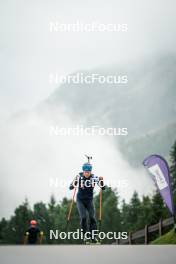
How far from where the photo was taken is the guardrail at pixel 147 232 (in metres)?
6.79

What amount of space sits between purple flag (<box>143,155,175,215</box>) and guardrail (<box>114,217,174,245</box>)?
18 centimetres

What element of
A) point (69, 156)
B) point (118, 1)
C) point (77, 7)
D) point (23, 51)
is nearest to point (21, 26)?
point (23, 51)

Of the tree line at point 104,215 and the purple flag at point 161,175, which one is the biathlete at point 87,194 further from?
the purple flag at point 161,175

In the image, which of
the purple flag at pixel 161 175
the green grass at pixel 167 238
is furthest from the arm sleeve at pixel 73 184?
the green grass at pixel 167 238

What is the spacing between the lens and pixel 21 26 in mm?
7395

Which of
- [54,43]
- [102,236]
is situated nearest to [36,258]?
[102,236]

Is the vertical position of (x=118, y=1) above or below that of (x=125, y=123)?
above

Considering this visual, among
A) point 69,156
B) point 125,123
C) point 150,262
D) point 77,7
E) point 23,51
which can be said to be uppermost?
point 77,7

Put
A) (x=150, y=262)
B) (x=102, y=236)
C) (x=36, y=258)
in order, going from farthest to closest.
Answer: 1. (x=102, y=236)
2. (x=36, y=258)
3. (x=150, y=262)

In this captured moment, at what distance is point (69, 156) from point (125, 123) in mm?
887

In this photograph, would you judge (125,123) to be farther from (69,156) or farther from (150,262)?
(150,262)

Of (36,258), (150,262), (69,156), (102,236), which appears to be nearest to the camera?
(150,262)

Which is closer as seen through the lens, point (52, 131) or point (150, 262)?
point (150, 262)

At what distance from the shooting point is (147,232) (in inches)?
275
